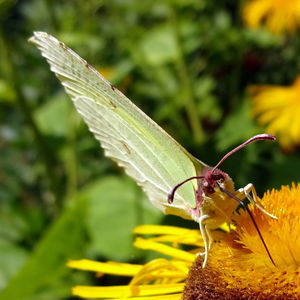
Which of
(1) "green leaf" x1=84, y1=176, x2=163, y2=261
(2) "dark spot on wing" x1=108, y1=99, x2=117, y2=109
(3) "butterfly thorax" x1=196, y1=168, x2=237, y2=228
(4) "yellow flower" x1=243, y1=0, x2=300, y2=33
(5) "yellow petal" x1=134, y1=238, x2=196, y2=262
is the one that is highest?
(4) "yellow flower" x1=243, y1=0, x2=300, y2=33

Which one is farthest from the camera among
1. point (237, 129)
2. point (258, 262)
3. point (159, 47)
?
point (159, 47)

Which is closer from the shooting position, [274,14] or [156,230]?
[156,230]

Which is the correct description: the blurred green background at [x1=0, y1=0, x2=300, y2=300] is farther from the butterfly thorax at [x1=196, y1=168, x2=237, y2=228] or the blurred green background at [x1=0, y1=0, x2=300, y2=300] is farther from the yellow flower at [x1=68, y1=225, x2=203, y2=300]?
the butterfly thorax at [x1=196, y1=168, x2=237, y2=228]

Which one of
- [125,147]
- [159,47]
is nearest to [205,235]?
[125,147]

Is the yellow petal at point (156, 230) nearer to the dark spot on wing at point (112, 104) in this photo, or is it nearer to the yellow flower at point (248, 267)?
the yellow flower at point (248, 267)

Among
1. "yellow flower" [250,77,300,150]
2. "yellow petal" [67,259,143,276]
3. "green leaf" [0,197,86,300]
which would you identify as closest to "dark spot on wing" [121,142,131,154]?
"yellow petal" [67,259,143,276]

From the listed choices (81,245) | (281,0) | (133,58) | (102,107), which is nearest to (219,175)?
(102,107)

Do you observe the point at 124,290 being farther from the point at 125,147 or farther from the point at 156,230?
the point at 125,147

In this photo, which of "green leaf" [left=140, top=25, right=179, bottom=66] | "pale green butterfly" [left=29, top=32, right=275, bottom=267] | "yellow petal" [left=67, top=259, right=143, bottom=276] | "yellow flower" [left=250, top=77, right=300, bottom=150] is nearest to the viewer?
"pale green butterfly" [left=29, top=32, right=275, bottom=267]
